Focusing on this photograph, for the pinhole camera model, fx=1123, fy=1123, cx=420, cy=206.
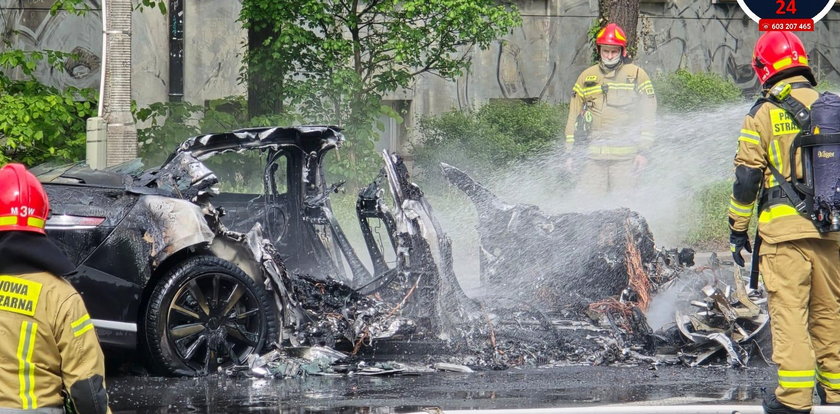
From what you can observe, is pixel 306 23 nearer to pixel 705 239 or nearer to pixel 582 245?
pixel 705 239

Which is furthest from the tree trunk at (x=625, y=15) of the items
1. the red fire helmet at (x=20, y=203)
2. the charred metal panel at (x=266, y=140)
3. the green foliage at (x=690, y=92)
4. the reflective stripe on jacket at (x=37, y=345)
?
the reflective stripe on jacket at (x=37, y=345)

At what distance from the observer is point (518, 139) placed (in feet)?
55.3

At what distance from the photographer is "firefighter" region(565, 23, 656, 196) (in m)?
11.1

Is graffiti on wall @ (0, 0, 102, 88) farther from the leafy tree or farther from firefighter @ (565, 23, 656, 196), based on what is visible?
firefighter @ (565, 23, 656, 196)

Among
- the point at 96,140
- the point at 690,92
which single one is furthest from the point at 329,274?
the point at 690,92

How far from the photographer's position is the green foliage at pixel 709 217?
12734 mm

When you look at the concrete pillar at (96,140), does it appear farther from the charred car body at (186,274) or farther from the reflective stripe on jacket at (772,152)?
the reflective stripe on jacket at (772,152)

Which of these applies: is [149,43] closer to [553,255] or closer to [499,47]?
[499,47]

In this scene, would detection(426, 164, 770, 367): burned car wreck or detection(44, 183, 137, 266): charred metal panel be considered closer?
detection(44, 183, 137, 266): charred metal panel

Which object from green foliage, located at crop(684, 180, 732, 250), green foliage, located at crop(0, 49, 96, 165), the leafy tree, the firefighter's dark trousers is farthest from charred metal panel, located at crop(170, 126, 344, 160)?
green foliage, located at crop(684, 180, 732, 250)

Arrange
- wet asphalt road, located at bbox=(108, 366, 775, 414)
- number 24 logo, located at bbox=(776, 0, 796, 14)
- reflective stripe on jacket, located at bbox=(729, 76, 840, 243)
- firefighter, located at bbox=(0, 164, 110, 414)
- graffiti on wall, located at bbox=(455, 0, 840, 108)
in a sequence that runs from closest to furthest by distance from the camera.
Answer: firefighter, located at bbox=(0, 164, 110, 414), reflective stripe on jacket, located at bbox=(729, 76, 840, 243), wet asphalt road, located at bbox=(108, 366, 775, 414), number 24 logo, located at bbox=(776, 0, 796, 14), graffiti on wall, located at bbox=(455, 0, 840, 108)

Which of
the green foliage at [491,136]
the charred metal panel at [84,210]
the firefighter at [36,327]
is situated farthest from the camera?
the green foliage at [491,136]

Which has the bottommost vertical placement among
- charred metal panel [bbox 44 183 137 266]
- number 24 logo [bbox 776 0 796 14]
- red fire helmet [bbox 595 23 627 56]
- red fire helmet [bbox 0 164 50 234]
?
charred metal panel [bbox 44 183 137 266]

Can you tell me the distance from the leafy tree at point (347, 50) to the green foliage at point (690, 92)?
14.8 feet
